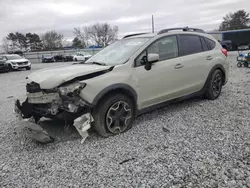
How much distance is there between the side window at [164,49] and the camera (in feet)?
12.5

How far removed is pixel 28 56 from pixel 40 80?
1586 inches

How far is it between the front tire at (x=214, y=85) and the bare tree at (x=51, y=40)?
64.5 metres

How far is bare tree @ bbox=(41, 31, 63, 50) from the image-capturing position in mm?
64875

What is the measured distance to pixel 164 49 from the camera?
4.12 metres

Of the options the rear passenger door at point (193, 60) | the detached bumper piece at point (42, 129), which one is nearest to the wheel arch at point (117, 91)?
the detached bumper piece at point (42, 129)

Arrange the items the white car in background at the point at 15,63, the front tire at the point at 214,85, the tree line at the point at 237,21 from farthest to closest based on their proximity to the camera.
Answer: the tree line at the point at 237,21 < the white car in background at the point at 15,63 < the front tire at the point at 214,85

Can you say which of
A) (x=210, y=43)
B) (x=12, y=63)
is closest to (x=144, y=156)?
(x=210, y=43)

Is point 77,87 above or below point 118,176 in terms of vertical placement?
above

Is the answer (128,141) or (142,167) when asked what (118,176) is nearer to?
(142,167)

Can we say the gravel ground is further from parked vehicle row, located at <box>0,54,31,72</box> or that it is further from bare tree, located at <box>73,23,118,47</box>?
bare tree, located at <box>73,23,118,47</box>

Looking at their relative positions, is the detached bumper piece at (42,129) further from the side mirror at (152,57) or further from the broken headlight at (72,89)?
the side mirror at (152,57)

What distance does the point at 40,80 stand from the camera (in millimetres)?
3365

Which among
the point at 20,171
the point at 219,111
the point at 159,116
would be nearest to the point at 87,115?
the point at 20,171

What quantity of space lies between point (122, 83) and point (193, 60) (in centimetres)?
190
